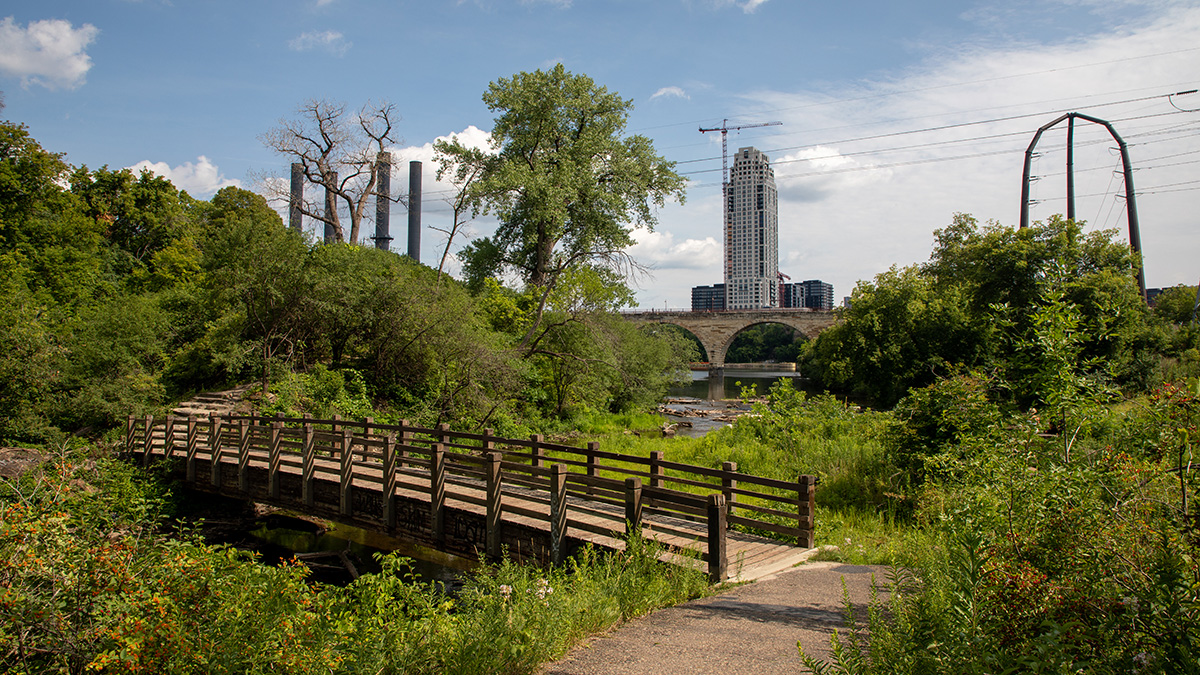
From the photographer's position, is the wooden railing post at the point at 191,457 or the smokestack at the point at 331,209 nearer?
the wooden railing post at the point at 191,457

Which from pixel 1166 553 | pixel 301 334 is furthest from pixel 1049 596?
pixel 301 334

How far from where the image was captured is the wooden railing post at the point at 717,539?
6779 millimetres

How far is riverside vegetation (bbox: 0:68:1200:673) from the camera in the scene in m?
3.18

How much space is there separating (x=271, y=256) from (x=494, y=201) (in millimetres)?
7838

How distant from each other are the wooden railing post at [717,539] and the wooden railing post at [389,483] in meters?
5.64

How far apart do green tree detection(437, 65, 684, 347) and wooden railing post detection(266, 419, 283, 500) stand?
12.3 meters

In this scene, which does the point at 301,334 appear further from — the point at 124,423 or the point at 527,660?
the point at 527,660

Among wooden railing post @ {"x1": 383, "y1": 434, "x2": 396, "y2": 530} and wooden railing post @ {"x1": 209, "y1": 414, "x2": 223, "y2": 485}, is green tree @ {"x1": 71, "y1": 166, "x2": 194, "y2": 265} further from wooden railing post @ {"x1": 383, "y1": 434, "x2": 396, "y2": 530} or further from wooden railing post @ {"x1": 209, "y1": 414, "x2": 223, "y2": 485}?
wooden railing post @ {"x1": 383, "y1": 434, "x2": 396, "y2": 530}

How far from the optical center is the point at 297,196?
2686 cm

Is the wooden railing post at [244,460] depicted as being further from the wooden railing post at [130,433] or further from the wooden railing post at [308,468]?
the wooden railing post at [130,433]

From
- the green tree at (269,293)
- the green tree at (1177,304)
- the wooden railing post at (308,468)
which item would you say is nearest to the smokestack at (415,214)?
the green tree at (269,293)

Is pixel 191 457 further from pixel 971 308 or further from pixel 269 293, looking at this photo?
pixel 971 308

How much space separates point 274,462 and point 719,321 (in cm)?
6684

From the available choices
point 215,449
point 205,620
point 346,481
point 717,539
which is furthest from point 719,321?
point 205,620
